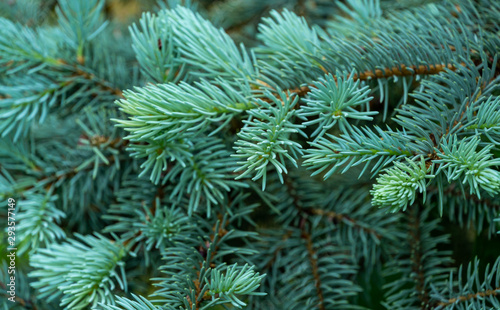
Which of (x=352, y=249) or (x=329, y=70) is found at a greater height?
(x=329, y=70)

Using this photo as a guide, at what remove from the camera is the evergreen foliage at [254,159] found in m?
0.30

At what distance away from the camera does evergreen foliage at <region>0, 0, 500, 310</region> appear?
11.7 inches

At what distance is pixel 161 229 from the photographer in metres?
0.36

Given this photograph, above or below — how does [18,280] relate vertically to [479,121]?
below

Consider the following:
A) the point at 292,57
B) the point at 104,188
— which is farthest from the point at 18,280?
the point at 292,57

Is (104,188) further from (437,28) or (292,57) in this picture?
(437,28)

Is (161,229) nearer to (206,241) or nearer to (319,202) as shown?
(206,241)

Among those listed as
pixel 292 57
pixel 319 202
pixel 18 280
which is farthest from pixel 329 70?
pixel 18 280

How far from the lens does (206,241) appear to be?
0.37 metres

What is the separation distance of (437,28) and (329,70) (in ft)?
0.36

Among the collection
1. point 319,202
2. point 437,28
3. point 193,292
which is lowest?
point 193,292

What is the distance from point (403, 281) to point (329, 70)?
21 cm

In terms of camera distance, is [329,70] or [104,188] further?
[104,188]

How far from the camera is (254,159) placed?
11.3 inches
